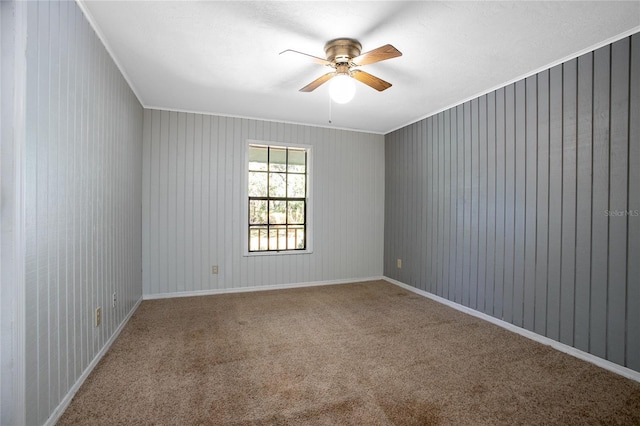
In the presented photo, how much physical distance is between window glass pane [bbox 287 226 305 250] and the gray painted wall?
189cm

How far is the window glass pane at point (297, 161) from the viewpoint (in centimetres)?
462

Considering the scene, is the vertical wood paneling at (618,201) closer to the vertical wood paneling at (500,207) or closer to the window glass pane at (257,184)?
the vertical wood paneling at (500,207)

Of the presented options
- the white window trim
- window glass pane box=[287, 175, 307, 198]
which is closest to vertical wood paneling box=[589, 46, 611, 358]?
the white window trim

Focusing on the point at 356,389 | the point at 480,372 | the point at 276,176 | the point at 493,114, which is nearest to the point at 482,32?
the point at 493,114

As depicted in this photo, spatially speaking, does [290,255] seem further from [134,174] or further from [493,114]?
[493,114]

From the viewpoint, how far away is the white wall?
155 inches

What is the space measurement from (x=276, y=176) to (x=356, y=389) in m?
3.22

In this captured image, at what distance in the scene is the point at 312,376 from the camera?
2.12 m

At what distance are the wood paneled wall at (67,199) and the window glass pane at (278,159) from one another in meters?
2.06

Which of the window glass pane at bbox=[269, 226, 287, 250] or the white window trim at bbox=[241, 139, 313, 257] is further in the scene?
the window glass pane at bbox=[269, 226, 287, 250]

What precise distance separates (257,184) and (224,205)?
574 mm

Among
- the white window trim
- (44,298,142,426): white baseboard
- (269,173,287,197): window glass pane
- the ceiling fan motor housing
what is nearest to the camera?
(44,298,142,426): white baseboard

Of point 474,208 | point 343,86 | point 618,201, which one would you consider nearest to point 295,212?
point 474,208

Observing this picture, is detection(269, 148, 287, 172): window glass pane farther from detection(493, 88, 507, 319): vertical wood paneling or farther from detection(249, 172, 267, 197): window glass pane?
detection(493, 88, 507, 319): vertical wood paneling
